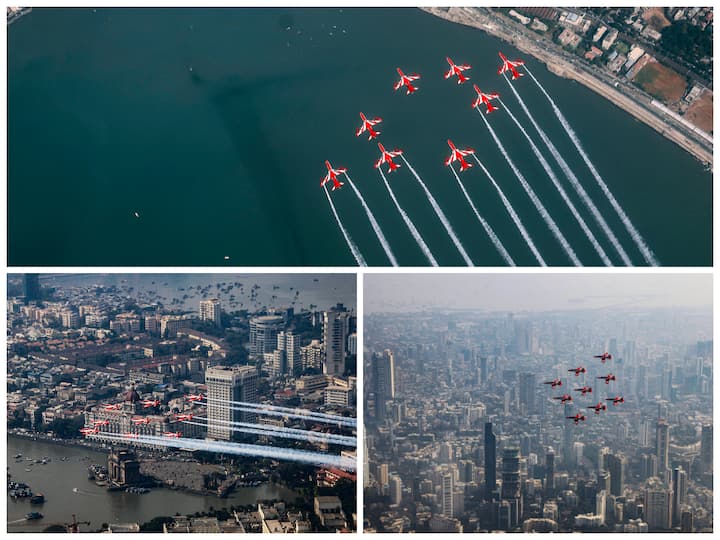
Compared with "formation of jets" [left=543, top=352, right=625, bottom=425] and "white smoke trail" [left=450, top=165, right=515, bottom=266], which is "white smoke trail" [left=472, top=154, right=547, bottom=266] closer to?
"white smoke trail" [left=450, top=165, right=515, bottom=266]

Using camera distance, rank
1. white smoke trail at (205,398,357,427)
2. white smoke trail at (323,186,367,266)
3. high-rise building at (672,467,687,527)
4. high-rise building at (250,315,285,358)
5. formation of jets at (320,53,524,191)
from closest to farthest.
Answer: high-rise building at (672,467,687,527) → white smoke trail at (205,398,357,427) → high-rise building at (250,315,285,358) → white smoke trail at (323,186,367,266) → formation of jets at (320,53,524,191)

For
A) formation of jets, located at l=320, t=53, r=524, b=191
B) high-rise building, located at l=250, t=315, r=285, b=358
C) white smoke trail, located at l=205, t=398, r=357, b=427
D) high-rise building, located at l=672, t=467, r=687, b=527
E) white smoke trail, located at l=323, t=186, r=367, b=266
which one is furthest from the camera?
formation of jets, located at l=320, t=53, r=524, b=191

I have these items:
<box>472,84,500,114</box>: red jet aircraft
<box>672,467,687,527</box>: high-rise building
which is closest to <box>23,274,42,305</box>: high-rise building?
<box>472,84,500,114</box>: red jet aircraft

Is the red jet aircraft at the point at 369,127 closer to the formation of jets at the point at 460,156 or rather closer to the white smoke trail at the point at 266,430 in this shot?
the formation of jets at the point at 460,156

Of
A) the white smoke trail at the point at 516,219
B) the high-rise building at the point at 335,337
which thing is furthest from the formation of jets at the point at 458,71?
the high-rise building at the point at 335,337

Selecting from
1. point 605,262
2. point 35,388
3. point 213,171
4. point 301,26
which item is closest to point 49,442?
point 35,388

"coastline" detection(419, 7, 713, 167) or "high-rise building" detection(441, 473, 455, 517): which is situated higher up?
"coastline" detection(419, 7, 713, 167)

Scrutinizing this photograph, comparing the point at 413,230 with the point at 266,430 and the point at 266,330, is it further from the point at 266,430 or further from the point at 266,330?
the point at 266,430
